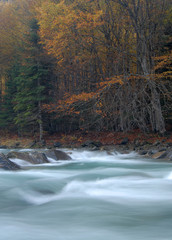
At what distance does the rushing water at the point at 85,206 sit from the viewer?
3854mm

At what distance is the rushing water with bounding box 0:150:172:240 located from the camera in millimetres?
3854

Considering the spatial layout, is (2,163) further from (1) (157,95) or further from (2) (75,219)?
(1) (157,95)

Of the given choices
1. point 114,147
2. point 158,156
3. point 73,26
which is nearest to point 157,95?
point 114,147

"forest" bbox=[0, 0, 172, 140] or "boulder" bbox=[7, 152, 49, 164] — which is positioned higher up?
"forest" bbox=[0, 0, 172, 140]

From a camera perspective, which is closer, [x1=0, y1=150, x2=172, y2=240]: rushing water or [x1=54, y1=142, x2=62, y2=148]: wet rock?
[x1=0, y1=150, x2=172, y2=240]: rushing water

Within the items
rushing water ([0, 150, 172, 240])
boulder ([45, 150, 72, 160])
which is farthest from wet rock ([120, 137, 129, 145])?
rushing water ([0, 150, 172, 240])

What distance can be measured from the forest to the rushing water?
7143mm

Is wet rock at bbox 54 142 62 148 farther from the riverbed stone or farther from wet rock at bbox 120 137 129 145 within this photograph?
the riverbed stone

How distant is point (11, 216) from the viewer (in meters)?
4.58

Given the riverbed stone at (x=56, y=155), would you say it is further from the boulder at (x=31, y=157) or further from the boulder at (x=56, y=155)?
the boulder at (x=31, y=157)

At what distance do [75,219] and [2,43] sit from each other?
28.3 metres

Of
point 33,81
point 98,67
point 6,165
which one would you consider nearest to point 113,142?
point 98,67

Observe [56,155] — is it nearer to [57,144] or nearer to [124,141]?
[124,141]

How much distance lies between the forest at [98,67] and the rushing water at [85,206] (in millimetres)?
7143
